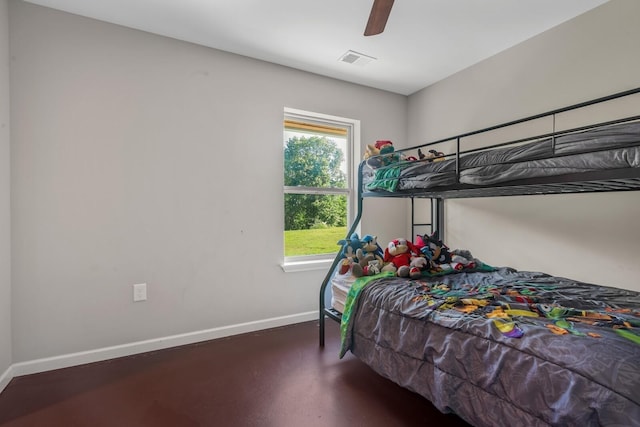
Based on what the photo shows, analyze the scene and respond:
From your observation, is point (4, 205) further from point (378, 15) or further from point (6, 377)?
point (378, 15)

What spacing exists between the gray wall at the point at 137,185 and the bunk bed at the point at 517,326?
3.80ft

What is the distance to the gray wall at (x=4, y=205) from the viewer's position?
70.3 inches

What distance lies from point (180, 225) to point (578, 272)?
9.43ft

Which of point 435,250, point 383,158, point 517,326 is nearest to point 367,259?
point 435,250

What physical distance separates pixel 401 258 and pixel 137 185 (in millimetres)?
1935

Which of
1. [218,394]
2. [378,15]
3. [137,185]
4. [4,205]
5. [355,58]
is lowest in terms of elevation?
[218,394]

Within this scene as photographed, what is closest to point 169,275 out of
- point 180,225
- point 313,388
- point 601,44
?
point 180,225

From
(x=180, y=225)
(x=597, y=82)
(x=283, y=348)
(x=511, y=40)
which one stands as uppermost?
(x=511, y=40)

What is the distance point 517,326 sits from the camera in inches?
46.5

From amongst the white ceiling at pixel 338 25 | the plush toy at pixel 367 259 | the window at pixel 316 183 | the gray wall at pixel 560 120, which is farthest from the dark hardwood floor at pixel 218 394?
the white ceiling at pixel 338 25

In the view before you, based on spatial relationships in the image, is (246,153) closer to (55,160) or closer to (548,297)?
(55,160)

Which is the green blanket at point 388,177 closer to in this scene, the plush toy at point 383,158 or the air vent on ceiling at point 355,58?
the plush toy at point 383,158

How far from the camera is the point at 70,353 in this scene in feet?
6.66

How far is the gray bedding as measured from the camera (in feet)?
3.55
